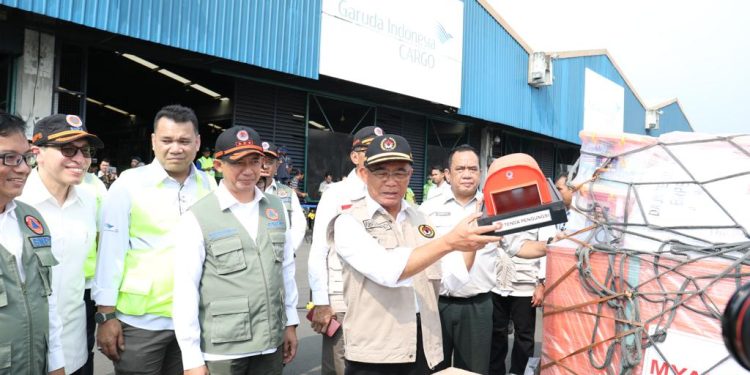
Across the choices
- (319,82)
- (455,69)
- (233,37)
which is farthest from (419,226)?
(455,69)

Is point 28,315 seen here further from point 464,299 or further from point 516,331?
point 516,331

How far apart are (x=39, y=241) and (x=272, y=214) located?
942mm

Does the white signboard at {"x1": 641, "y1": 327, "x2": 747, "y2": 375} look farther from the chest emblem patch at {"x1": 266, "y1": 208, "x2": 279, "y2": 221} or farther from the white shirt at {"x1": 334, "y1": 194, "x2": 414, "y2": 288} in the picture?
the chest emblem patch at {"x1": 266, "y1": 208, "x2": 279, "y2": 221}

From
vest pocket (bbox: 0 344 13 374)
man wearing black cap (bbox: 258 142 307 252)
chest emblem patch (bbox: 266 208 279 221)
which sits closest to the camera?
vest pocket (bbox: 0 344 13 374)

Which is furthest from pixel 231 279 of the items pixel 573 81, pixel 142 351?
pixel 573 81

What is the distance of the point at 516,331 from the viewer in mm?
3793

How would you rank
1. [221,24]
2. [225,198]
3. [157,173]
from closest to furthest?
[225,198]
[157,173]
[221,24]

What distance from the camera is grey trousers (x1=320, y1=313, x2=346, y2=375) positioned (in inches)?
113

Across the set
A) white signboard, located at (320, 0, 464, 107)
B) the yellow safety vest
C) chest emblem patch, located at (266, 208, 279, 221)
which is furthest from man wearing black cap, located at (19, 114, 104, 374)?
white signboard, located at (320, 0, 464, 107)

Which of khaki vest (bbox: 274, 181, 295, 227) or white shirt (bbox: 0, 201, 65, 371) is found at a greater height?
khaki vest (bbox: 274, 181, 295, 227)

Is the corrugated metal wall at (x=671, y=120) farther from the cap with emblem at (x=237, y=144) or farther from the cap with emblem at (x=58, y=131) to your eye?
the cap with emblem at (x=58, y=131)

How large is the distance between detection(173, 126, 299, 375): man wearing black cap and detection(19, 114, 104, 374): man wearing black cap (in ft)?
1.90

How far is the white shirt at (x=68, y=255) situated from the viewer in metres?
2.15

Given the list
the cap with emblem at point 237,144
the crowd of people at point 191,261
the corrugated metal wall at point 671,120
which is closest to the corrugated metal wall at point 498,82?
the crowd of people at point 191,261
